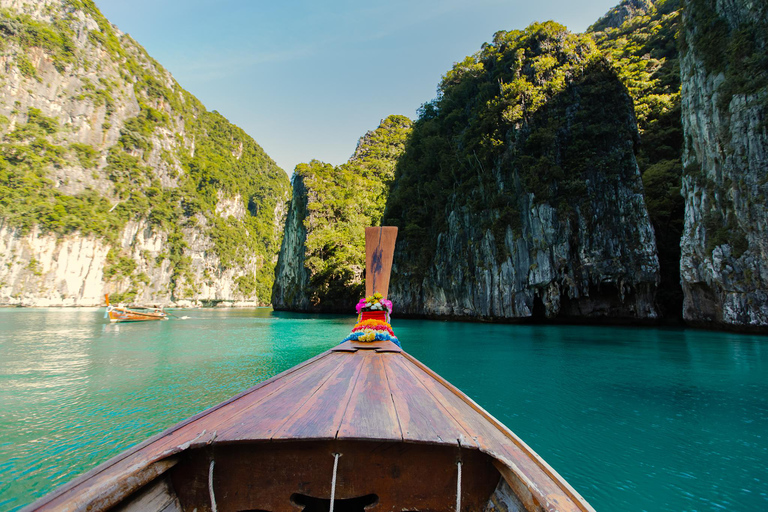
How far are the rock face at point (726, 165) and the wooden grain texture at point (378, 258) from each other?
1306 centimetres

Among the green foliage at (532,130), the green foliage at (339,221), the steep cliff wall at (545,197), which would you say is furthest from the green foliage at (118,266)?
the steep cliff wall at (545,197)

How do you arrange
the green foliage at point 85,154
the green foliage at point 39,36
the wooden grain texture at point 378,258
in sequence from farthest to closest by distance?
the green foliage at point 85,154 → the green foliage at point 39,36 → the wooden grain texture at point 378,258

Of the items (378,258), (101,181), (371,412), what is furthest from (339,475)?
(101,181)

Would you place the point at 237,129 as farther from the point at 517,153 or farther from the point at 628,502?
the point at 628,502

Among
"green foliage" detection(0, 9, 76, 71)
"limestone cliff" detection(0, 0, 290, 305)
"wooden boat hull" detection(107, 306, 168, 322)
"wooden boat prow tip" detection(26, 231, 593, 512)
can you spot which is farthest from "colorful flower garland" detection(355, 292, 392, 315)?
"green foliage" detection(0, 9, 76, 71)

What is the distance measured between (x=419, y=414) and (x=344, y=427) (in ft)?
1.46

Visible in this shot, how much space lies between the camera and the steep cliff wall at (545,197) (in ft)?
54.6

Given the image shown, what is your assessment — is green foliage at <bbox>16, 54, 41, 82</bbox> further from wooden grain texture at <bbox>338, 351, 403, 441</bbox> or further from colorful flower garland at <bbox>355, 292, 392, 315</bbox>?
wooden grain texture at <bbox>338, 351, 403, 441</bbox>

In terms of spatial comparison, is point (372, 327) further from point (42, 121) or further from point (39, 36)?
point (39, 36)

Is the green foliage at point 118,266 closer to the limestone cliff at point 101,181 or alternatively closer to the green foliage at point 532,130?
the limestone cliff at point 101,181

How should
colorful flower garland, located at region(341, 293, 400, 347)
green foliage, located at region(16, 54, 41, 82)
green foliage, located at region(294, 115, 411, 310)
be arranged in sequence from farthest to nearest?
green foliage, located at region(16, 54, 41, 82) → green foliage, located at region(294, 115, 411, 310) → colorful flower garland, located at region(341, 293, 400, 347)

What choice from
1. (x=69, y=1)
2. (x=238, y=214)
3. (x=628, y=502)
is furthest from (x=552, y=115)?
(x=69, y=1)

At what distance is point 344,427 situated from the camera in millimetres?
1435

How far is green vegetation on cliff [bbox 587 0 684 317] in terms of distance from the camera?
17291mm
